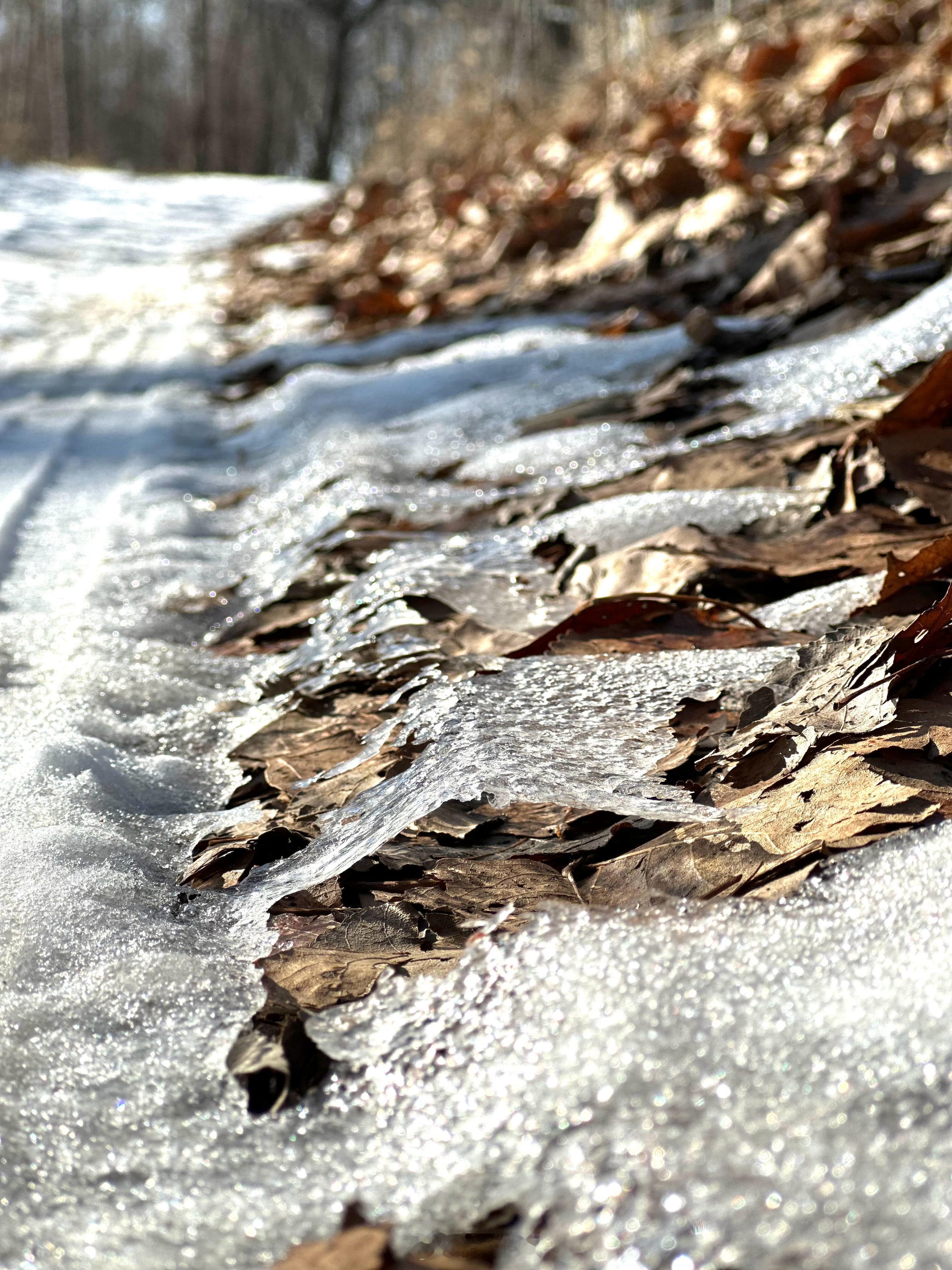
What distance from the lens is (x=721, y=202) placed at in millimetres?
3260

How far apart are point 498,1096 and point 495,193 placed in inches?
200

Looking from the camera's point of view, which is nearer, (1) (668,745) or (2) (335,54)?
(1) (668,745)

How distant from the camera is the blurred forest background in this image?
8.88 m

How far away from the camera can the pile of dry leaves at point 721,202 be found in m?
2.66

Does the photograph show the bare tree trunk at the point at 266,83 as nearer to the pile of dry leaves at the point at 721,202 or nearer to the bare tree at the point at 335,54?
the bare tree at the point at 335,54

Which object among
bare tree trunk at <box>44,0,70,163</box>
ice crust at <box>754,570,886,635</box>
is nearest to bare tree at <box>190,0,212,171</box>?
bare tree trunk at <box>44,0,70,163</box>

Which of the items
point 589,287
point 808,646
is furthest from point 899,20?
point 808,646

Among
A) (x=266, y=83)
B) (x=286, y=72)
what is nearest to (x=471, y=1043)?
(x=266, y=83)

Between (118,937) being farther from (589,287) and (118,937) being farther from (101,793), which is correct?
(589,287)

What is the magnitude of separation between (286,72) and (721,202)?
28.1 metres

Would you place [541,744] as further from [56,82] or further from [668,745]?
[56,82]

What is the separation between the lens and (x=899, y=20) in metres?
3.63

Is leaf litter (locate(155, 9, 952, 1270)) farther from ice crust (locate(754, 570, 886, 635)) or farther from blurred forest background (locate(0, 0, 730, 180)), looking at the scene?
blurred forest background (locate(0, 0, 730, 180))

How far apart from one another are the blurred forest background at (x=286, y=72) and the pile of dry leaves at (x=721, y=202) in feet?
6.21
